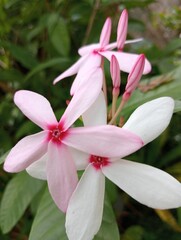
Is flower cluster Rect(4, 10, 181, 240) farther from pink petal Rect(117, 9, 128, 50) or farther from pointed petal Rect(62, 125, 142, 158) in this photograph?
pink petal Rect(117, 9, 128, 50)

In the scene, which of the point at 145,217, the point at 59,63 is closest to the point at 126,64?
the point at 59,63

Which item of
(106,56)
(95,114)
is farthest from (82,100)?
(106,56)

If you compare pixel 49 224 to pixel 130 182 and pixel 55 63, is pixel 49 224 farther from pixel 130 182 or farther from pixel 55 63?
pixel 55 63

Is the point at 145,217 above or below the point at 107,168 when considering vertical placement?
below

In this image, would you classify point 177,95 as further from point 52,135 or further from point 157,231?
point 157,231

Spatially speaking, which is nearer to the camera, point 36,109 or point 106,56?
point 36,109

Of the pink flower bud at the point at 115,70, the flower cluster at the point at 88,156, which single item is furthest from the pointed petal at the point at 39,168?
the pink flower bud at the point at 115,70

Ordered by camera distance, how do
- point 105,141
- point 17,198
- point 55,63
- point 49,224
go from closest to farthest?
1. point 105,141
2. point 49,224
3. point 17,198
4. point 55,63

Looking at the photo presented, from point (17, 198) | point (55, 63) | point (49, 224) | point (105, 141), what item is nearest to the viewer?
point (105, 141)
